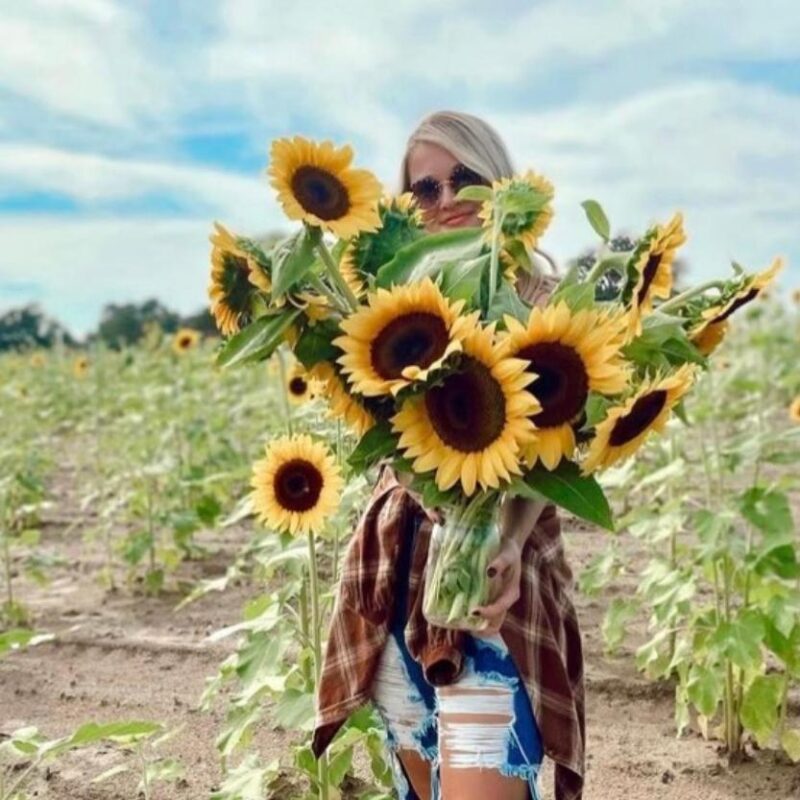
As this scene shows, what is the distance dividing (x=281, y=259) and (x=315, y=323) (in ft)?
0.29

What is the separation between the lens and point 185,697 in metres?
3.31

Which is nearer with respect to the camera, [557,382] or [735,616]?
[557,382]

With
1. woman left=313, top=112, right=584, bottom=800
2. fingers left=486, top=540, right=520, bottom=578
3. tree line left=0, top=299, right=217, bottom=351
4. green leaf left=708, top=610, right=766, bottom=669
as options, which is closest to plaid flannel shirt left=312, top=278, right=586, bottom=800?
woman left=313, top=112, right=584, bottom=800

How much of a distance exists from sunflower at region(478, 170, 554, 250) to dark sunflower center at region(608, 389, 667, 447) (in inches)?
10.7

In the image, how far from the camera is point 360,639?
1.83 metres

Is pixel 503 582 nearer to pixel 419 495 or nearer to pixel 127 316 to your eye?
pixel 419 495

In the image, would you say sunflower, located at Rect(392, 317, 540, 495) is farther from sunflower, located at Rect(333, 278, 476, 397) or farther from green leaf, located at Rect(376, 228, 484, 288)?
green leaf, located at Rect(376, 228, 484, 288)

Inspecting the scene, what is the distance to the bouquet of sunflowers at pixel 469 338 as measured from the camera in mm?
1374

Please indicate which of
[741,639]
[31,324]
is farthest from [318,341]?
[31,324]

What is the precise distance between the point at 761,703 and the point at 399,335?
60.9 inches

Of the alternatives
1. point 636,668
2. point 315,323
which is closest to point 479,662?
point 315,323

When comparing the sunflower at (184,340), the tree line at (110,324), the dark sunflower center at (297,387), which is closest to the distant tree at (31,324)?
the tree line at (110,324)

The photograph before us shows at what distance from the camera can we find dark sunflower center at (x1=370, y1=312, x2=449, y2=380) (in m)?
1.38

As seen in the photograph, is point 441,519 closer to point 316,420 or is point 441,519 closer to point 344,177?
point 344,177
